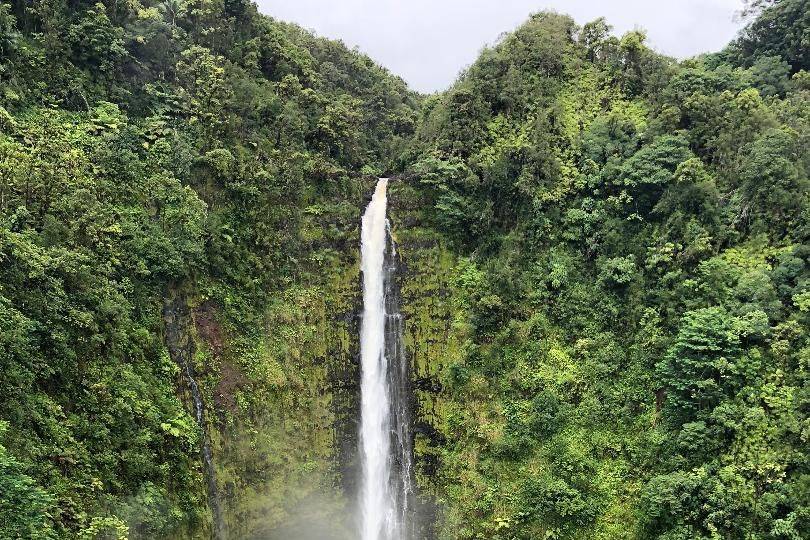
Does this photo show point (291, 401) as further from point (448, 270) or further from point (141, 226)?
point (448, 270)

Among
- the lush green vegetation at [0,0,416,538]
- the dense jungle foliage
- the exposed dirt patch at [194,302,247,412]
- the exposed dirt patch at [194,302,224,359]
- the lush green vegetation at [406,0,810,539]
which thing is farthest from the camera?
the exposed dirt patch at [194,302,224,359]

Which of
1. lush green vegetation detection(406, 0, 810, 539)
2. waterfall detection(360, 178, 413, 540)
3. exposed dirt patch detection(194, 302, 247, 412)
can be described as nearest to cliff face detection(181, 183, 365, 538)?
exposed dirt patch detection(194, 302, 247, 412)

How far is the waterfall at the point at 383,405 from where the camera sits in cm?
1766

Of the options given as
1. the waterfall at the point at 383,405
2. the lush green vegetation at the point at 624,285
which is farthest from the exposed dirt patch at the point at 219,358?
the lush green vegetation at the point at 624,285

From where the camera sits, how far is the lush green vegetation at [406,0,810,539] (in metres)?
13.7

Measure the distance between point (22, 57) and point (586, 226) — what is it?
18.0 metres

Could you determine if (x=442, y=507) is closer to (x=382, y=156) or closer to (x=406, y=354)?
(x=406, y=354)

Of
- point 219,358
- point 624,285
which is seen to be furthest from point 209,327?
point 624,285

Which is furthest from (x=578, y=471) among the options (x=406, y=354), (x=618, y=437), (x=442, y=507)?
(x=406, y=354)

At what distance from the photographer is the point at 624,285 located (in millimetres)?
17266

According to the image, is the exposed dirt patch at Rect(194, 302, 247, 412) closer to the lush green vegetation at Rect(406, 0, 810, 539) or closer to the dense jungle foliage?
the dense jungle foliage

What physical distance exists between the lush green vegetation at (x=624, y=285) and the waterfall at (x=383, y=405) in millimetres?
1323

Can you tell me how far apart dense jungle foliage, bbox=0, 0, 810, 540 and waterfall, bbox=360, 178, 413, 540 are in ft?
2.27

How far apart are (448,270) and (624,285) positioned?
19.4 ft
